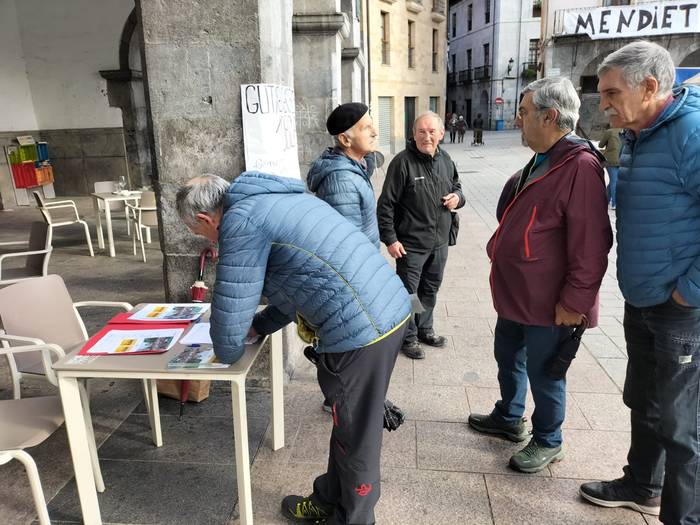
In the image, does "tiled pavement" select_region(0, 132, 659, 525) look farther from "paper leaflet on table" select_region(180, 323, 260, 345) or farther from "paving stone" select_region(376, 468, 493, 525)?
"paper leaflet on table" select_region(180, 323, 260, 345)

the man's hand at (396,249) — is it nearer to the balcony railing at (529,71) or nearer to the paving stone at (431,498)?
the paving stone at (431,498)

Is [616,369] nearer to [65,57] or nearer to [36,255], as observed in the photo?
[36,255]

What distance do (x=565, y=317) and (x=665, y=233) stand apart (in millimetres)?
583

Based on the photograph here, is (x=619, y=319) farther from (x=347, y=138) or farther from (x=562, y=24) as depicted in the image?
(x=562, y=24)

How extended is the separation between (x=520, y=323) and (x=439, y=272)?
1.56m

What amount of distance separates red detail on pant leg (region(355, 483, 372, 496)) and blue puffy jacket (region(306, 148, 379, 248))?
1.29 meters

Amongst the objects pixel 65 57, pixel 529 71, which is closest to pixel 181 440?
pixel 65 57

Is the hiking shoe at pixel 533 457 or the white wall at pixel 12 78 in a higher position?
the white wall at pixel 12 78

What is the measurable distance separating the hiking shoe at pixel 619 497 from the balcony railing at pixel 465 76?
4626cm

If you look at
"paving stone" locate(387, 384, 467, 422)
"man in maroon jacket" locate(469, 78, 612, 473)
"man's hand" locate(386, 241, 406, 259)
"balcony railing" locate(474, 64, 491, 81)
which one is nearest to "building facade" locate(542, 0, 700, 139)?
"balcony railing" locate(474, 64, 491, 81)

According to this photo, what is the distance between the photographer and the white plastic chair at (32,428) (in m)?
1.98

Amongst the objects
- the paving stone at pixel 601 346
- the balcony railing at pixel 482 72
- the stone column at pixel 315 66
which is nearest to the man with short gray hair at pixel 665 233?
the paving stone at pixel 601 346

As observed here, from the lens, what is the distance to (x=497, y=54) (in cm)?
4047

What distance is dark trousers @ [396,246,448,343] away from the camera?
390 cm
